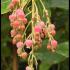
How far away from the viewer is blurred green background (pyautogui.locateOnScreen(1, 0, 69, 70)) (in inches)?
72.5

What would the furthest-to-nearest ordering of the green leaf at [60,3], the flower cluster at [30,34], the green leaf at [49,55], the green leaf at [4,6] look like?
1. the green leaf at [49,55]
2. the green leaf at [60,3]
3. the green leaf at [4,6]
4. the flower cluster at [30,34]

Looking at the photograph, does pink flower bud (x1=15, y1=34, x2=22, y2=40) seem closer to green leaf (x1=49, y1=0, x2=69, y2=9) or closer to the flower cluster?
the flower cluster

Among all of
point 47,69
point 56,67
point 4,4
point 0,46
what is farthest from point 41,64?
point 4,4

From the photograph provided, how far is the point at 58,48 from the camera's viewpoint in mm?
1828

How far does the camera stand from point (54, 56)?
1970 mm

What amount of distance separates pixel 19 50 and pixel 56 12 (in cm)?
124

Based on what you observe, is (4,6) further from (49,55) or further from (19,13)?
(49,55)

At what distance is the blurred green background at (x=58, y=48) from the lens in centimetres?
184

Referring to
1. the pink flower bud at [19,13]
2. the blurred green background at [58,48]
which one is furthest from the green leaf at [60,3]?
the pink flower bud at [19,13]

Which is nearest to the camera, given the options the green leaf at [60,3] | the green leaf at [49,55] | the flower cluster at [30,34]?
the flower cluster at [30,34]

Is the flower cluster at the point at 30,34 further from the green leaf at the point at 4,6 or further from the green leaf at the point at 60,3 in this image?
the green leaf at the point at 60,3

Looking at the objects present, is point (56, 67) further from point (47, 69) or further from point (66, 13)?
point (66, 13)

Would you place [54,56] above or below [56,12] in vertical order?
below

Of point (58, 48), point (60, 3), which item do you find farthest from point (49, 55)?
point (60, 3)
